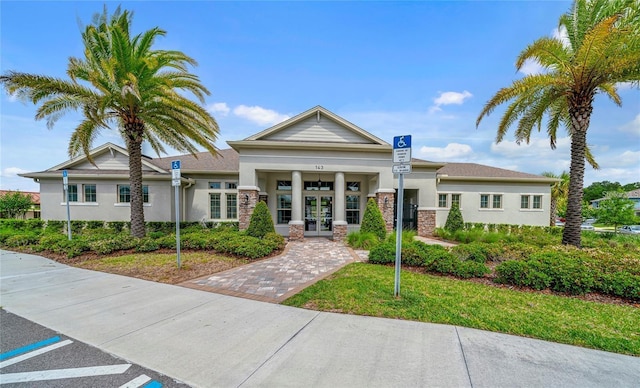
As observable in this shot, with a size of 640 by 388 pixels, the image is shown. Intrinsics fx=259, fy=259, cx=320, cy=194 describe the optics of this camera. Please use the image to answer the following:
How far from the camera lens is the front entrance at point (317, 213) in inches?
605

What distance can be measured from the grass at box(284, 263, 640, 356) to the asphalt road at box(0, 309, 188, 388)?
104 inches

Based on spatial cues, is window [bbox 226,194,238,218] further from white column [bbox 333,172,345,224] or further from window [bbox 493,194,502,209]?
window [bbox 493,194,502,209]

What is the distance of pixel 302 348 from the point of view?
340 centimetres

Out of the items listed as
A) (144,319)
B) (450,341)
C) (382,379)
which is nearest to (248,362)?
(382,379)

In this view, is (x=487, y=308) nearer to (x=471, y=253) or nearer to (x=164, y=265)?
(x=471, y=253)

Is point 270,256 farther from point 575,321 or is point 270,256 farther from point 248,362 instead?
point 575,321

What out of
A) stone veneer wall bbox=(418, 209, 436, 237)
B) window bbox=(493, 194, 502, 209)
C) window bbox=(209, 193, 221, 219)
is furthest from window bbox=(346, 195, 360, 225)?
window bbox=(493, 194, 502, 209)

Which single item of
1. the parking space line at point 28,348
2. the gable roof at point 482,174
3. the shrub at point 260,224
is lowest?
the parking space line at point 28,348

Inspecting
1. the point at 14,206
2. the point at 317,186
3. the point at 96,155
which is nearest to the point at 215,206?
the point at 317,186

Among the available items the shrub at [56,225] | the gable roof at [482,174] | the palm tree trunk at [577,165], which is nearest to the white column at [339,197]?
the gable roof at [482,174]

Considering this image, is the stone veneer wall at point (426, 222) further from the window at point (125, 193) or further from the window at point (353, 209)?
the window at point (125, 193)

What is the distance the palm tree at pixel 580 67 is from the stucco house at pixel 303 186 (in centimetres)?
613

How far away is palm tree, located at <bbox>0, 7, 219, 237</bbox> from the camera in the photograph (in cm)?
935

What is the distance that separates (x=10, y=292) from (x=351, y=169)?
12.2 metres
